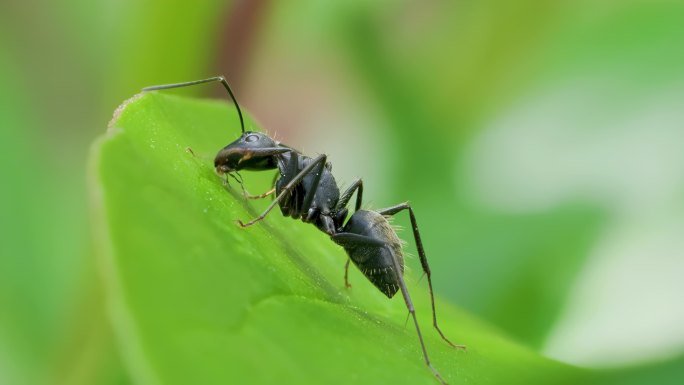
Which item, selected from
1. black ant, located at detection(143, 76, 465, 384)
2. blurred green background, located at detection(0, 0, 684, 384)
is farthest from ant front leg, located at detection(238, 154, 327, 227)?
blurred green background, located at detection(0, 0, 684, 384)

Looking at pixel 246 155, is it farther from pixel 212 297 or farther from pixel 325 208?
pixel 212 297

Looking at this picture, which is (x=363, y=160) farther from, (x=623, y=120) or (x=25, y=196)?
(x=25, y=196)

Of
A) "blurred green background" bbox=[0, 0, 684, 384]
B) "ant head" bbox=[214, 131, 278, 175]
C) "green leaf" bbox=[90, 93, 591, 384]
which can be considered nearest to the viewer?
"green leaf" bbox=[90, 93, 591, 384]

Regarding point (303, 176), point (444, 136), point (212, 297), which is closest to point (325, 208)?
point (303, 176)

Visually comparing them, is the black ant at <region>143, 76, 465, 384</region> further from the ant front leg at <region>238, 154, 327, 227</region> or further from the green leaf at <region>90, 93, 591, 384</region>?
the green leaf at <region>90, 93, 591, 384</region>

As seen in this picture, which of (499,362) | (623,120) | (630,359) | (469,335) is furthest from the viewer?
(623,120)

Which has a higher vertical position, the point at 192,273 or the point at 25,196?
the point at 192,273

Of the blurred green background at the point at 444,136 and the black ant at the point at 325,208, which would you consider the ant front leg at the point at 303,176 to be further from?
the blurred green background at the point at 444,136

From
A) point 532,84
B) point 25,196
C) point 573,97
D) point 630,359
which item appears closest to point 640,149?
point 573,97
